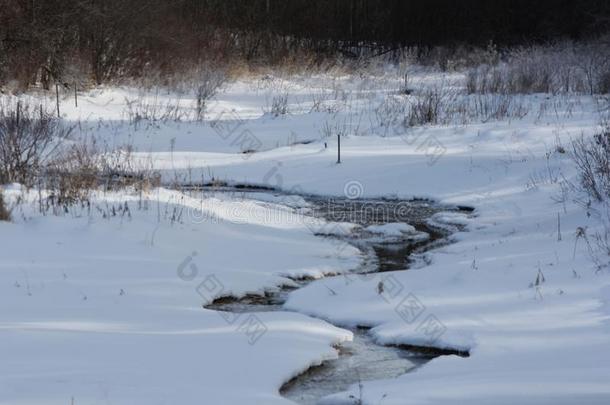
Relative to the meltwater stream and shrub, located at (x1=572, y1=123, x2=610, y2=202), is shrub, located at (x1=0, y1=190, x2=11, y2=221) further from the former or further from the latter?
shrub, located at (x1=572, y1=123, x2=610, y2=202)

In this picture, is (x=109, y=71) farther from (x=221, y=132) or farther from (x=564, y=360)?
(x=564, y=360)

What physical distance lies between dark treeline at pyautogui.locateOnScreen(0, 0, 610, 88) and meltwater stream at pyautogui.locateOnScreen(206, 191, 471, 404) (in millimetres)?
10167

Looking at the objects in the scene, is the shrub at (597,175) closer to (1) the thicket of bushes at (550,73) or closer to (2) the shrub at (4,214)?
(2) the shrub at (4,214)

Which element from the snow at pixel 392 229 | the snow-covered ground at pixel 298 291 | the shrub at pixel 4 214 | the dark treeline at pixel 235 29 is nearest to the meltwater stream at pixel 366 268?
the snow at pixel 392 229

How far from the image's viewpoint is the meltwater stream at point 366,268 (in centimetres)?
486

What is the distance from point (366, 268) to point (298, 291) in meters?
1.04

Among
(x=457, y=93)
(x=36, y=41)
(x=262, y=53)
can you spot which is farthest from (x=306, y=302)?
(x=262, y=53)

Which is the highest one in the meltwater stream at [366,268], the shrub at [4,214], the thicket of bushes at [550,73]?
the thicket of bushes at [550,73]

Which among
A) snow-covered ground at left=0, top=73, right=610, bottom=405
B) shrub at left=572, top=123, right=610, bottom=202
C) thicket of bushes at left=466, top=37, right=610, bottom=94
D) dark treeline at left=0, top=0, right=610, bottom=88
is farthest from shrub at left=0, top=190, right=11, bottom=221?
thicket of bushes at left=466, top=37, right=610, bottom=94

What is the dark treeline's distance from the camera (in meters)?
18.6

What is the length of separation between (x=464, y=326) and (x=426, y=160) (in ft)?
21.3

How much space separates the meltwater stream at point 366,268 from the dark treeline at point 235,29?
1017 cm

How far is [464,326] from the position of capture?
18.4ft

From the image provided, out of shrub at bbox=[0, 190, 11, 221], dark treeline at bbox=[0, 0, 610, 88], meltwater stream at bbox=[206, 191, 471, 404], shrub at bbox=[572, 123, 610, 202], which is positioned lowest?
meltwater stream at bbox=[206, 191, 471, 404]
